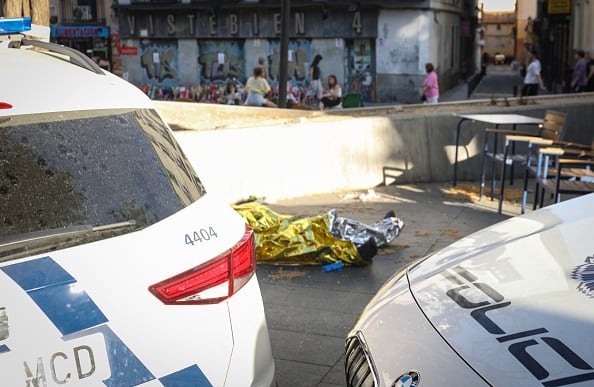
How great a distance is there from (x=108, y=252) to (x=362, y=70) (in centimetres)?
3041

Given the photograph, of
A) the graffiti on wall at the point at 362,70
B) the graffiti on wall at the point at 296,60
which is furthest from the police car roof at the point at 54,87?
the graffiti on wall at the point at 296,60

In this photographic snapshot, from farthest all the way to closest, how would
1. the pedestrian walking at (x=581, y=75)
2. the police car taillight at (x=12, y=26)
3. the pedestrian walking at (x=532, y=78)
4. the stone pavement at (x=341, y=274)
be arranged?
1. the pedestrian walking at (x=532, y=78)
2. the pedestrian walking at (x=581, y=75)
3. the stone pavement at (x=341, y=274)
4. the police car taillight at (x=12, y=26)

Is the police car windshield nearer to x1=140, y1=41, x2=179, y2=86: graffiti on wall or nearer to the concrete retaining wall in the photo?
the concrete retaining wall

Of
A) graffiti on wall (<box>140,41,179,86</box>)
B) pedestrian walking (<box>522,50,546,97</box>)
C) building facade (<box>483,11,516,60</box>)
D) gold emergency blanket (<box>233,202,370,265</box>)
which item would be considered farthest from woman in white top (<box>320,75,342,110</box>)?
building facade (<box>483,11,516,60</box>)

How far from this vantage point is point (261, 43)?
35.1m

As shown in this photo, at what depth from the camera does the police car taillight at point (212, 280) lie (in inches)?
113

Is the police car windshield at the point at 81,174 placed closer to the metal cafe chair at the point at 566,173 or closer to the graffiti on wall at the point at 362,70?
the metal cafe chair at the point at 566,173

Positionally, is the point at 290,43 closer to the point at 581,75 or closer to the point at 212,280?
the point at 581,75

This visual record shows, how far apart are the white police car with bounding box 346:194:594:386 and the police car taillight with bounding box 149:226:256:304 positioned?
1.71ft

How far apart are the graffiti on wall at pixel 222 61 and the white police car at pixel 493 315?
3279 centimetres

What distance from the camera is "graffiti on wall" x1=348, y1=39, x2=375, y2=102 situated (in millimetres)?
32531

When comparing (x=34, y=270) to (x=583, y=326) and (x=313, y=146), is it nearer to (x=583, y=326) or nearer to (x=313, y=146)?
(x=583, y=326)

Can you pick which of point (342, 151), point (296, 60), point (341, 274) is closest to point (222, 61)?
point (296, 60)

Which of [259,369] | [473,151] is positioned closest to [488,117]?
[473,151]
